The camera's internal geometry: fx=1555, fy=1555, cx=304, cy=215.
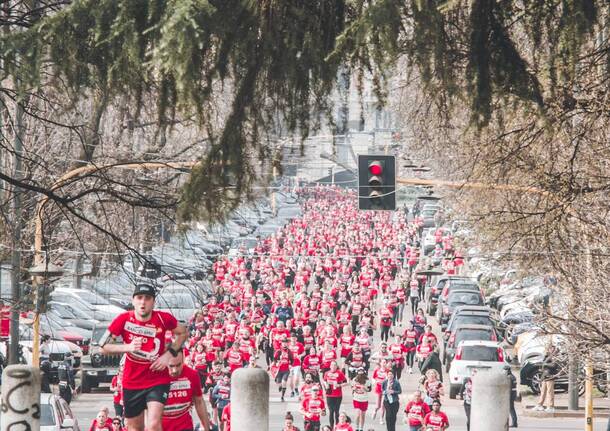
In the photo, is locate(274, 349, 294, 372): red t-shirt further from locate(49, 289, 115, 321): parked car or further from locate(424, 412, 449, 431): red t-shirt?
locate(424, 412, 449, 431): red t-shirt

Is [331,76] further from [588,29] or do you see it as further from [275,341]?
[275,341]

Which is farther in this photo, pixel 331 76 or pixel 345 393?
pixel 345 393

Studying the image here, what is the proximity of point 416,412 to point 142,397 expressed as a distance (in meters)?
15.8

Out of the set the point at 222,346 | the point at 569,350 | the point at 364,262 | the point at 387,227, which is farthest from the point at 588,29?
the point at 387,227

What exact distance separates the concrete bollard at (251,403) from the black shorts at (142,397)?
180cm

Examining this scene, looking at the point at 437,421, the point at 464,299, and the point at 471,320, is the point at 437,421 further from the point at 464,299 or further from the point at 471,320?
the point at 464,299

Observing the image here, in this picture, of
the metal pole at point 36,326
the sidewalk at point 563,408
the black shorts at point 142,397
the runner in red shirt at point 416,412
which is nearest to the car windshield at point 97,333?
the metal pole at point 36,326

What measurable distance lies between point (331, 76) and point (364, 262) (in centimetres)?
4757

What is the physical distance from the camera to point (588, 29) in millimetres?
10672

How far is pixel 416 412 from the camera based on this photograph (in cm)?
2681

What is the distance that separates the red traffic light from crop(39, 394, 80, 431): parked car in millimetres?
5824

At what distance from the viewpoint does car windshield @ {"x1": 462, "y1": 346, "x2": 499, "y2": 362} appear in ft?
117

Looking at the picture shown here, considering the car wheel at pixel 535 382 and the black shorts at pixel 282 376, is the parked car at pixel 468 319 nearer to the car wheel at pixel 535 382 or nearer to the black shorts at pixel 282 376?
the car wheel at pixel 535 382

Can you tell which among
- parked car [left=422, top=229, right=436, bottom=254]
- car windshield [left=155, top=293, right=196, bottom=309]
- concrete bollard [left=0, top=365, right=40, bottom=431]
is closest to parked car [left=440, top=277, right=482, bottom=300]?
parked car [left=422, top=229, right=436, bottom=254]
